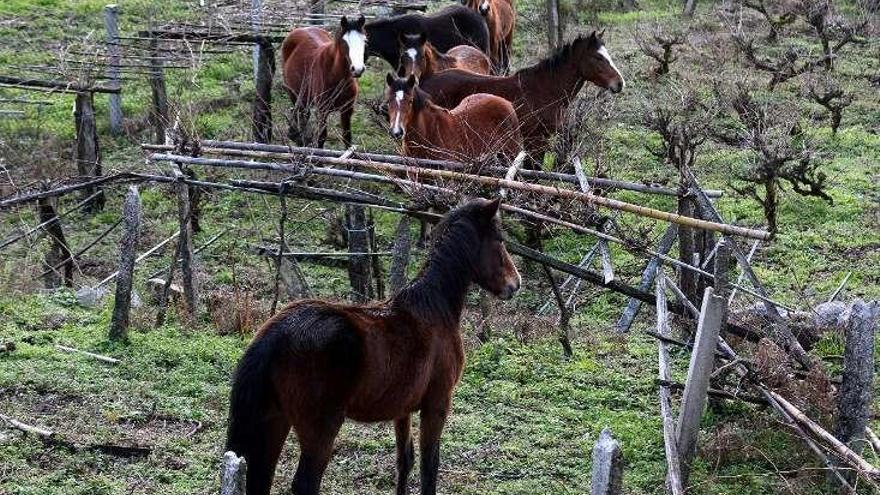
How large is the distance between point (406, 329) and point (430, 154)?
511 cm

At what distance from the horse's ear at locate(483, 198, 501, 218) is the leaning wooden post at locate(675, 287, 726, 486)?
3.94 ft

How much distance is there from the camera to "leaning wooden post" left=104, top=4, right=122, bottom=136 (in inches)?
→ 579

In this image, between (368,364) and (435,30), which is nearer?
(368,364)

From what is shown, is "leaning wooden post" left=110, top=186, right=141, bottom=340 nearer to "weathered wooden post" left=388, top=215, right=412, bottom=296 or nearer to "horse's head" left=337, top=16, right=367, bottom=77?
"weathered wooden post" left=388, top=215, right=412, bottom=296

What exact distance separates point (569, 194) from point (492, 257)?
113cm

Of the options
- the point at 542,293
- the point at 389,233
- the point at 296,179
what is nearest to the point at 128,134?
the point at 389,233

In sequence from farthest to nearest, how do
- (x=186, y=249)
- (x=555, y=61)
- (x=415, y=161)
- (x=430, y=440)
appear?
(x=555, y=61) → (x=186, y=249) → (x=415, y=161) → (x=430, y=440)

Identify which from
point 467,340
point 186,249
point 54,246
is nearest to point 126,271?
point 186,249

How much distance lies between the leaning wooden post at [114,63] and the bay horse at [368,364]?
8913mm


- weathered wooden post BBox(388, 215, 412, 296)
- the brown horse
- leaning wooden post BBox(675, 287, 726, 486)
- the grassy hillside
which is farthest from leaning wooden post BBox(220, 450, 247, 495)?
the brown horse

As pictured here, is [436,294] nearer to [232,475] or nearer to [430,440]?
[430,440]

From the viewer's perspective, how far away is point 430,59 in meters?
14.0

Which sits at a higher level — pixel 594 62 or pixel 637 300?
pixel 594 62

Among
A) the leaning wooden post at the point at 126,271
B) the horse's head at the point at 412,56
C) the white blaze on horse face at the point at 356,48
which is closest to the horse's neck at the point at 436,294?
the leaning wooden post at the point at 126,271
